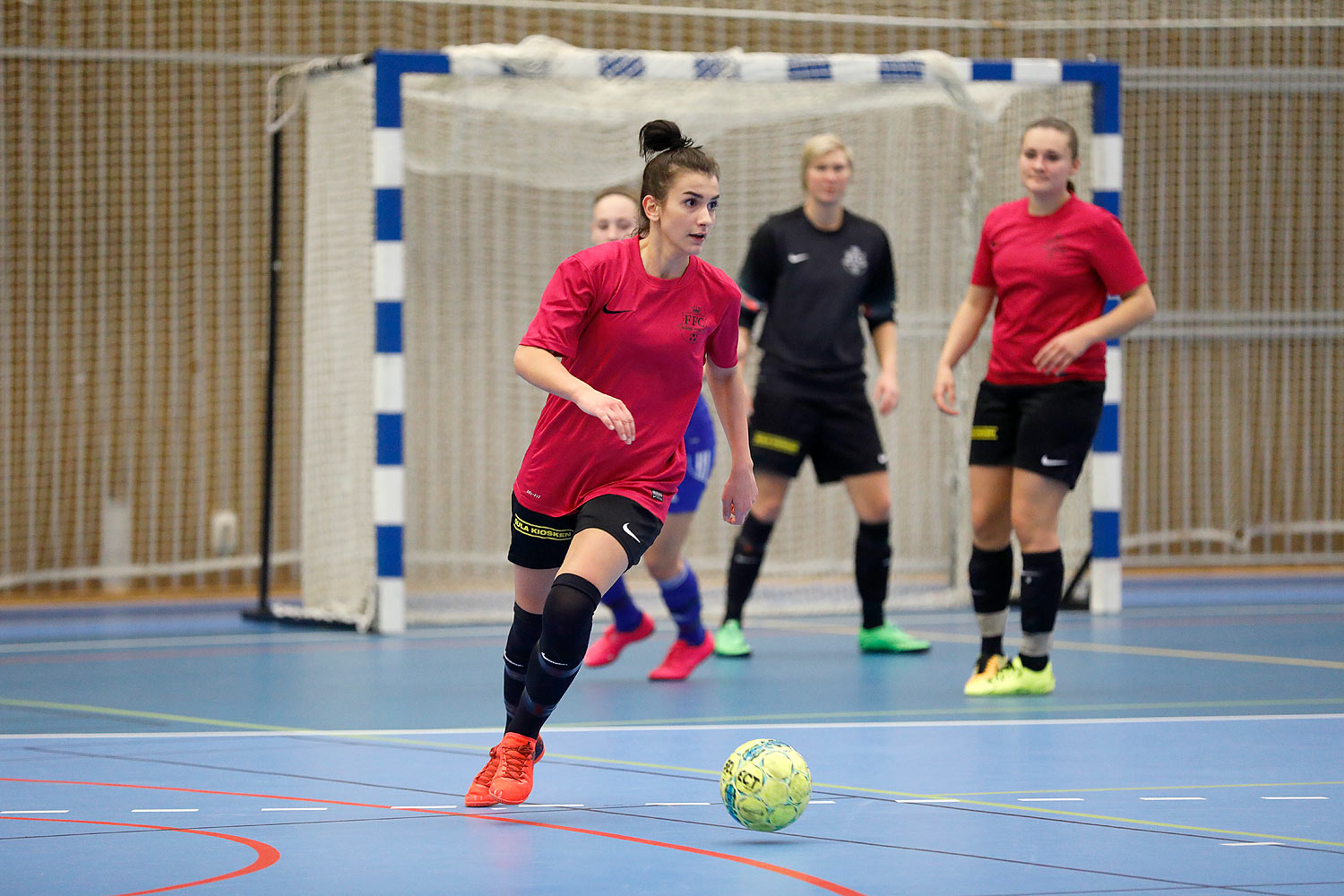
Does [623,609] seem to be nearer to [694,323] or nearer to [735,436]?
[735,436]

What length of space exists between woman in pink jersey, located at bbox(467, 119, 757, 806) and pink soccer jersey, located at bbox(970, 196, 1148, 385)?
188 cm

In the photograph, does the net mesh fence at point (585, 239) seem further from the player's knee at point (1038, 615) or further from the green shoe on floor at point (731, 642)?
the player's knee at point (1038, 615)

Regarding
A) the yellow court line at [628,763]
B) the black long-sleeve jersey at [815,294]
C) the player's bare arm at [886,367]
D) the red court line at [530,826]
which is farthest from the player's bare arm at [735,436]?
the black long-sleeve jersey at [815,294]

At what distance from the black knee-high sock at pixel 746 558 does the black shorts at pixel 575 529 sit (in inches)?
115

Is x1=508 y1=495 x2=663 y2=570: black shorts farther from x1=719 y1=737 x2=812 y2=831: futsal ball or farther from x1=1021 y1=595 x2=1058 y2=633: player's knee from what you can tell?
x1=1021 y1=595 x2=1058 y2=633: player's knee

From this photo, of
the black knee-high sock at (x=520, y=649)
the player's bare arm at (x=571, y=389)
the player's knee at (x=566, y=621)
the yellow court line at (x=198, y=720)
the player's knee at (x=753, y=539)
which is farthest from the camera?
the player's knee at (x=753, y=539)

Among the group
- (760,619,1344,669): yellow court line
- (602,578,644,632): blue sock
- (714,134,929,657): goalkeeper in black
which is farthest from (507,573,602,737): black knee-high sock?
(760,619,1344,669): yellow court line

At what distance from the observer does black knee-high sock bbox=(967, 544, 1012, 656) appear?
231 inches

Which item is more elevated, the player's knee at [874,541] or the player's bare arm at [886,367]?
the player's bare arm at [886,367]

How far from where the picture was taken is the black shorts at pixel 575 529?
3.76 m

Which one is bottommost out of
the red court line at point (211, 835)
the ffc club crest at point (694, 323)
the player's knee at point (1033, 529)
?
the red court line at point (211, 835)

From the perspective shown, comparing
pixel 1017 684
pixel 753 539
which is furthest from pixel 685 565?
pixel 1017 684

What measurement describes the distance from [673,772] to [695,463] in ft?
7.25

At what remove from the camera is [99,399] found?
35.0ft
